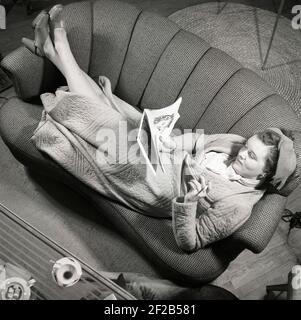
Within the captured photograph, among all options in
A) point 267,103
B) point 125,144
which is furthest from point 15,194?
point 267,103

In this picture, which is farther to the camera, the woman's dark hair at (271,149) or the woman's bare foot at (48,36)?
the woman's bare foot at (48,36)

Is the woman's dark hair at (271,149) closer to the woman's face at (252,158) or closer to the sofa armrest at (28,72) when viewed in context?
the woman's face at (252,158)

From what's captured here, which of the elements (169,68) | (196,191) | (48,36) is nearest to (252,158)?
(196,191)

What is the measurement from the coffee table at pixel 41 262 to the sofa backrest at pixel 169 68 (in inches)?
32.8

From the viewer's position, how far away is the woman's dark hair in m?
1.40

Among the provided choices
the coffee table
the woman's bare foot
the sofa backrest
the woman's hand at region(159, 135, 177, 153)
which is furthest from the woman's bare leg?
the coffee table

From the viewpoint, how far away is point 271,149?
4.60ft

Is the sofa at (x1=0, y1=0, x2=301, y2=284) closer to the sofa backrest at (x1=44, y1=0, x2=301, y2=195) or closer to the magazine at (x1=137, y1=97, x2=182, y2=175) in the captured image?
the sofa backrest at (x1=44, y1=0, x2=301, y2=195)

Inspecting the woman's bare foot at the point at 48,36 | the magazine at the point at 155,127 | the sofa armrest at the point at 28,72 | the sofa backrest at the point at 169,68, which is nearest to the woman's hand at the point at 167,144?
the magazine at the point at 155,127

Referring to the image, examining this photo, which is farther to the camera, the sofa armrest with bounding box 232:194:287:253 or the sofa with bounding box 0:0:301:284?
the sofa with bounding box 0:0:301:284

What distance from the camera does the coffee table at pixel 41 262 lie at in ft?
4.33

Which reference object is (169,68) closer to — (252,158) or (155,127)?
(155,127)

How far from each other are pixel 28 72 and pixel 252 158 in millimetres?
1071

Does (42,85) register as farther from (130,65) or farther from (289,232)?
(289,232)
